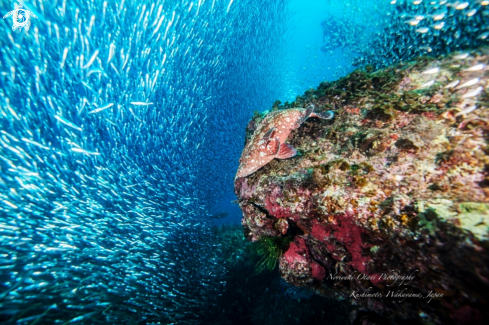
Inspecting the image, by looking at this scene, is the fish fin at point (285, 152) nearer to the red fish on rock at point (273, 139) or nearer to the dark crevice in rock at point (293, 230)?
the red fish on rock at point (273, 139)

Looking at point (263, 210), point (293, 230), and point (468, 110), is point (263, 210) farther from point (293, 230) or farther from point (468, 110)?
point (468, 110)

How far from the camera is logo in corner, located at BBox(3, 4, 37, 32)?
5.05m

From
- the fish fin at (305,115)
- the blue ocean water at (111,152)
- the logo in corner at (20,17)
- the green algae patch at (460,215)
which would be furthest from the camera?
the blue ocean water at (111,152)

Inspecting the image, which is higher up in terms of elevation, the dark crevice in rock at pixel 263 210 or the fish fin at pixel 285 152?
the fish fin at pixel 285 152

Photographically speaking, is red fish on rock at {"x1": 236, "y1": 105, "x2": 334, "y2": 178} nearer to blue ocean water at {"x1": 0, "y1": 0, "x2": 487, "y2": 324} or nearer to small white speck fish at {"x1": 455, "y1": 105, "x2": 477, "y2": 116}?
small white speck fish at {"x1": 455, "y1": 105, "x2": 477, "y2": 116}

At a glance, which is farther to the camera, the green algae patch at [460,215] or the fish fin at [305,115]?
the fish fin at [305,115]

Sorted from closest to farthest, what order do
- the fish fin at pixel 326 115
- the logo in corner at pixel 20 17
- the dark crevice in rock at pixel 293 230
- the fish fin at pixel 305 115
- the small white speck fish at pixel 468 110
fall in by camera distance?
the small white speck fish at pixel 468 110
the dark crevice in rock at pixel 293 230
the fish fin at pixel 326 115
the fish fin at pixel 305 115
the logo in corner at pixel 20 17

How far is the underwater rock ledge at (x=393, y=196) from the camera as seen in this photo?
223 cm

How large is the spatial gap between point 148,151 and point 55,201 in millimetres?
3302

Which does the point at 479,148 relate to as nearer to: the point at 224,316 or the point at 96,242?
the point at 224,316

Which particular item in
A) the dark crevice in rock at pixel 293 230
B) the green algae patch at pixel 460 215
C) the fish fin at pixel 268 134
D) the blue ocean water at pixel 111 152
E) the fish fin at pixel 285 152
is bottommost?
the green algae patch at pixel 460 215

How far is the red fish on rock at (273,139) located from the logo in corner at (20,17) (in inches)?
259

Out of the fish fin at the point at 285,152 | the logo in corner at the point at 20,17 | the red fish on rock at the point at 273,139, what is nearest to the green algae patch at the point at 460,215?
the fish fin at the point at 285,152

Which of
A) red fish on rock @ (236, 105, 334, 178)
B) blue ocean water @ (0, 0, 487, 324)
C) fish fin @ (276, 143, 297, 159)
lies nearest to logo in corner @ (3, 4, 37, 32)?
blue ocean water @ (0, 0, 487, 324)
